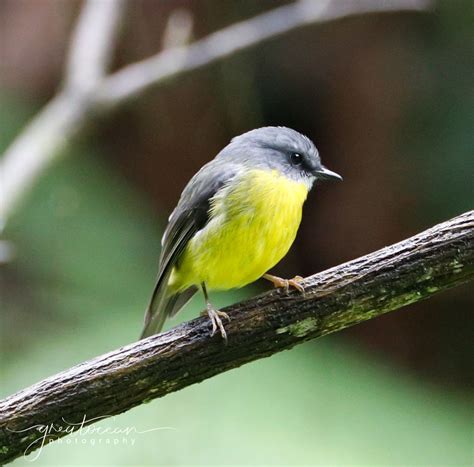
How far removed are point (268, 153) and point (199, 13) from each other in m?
3.84

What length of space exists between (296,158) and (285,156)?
5 cm

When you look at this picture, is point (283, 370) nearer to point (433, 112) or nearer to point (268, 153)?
point (268, 153)

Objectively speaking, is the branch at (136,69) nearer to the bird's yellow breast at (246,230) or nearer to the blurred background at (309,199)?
the blurred background at (309,199)

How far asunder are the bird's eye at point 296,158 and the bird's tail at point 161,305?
83 cm

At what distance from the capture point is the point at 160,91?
23.6 ft

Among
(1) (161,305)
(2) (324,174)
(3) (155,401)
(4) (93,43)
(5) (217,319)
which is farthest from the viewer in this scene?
(4) (93,43)

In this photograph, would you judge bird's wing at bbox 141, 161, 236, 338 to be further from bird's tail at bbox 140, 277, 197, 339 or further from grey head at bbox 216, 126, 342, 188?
grey head at bbox 216, 126, 342, 188

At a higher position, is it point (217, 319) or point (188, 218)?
point (188, 218)

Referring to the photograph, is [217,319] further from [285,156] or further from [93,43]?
[93,43]

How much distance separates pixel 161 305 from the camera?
Answer: 161 inches

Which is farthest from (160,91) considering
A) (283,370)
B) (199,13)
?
(283,370)

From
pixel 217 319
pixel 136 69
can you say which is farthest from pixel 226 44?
pixel 217 319

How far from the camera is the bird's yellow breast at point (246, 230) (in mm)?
3545

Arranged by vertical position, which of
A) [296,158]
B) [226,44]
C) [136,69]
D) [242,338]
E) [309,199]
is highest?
[136,69]
